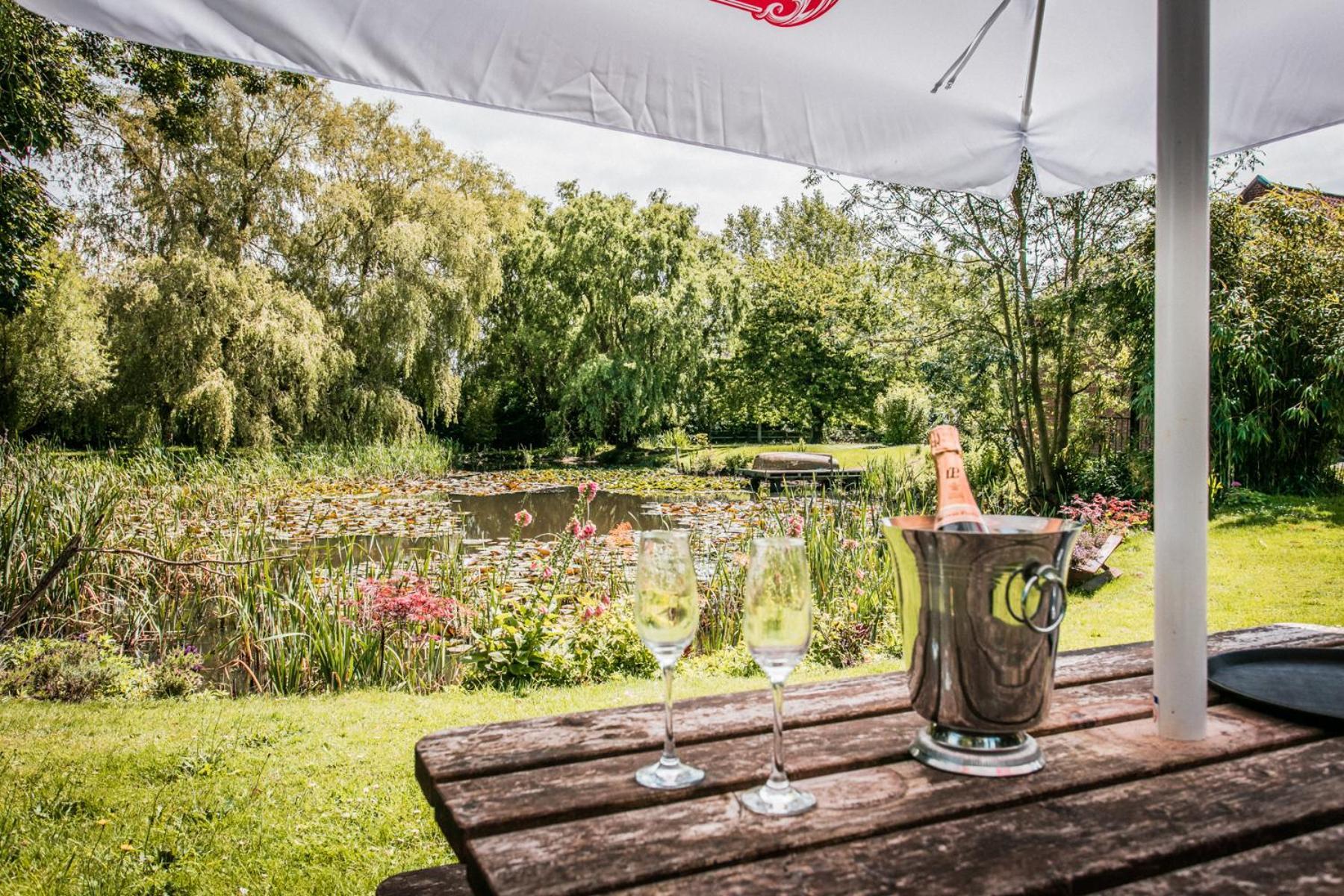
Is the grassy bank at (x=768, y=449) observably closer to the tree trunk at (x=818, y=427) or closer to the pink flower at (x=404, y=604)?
the tree trunk at (x=818, y=427)

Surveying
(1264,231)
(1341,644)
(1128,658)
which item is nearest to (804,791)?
(1128,658)

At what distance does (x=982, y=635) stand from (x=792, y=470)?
462 inches

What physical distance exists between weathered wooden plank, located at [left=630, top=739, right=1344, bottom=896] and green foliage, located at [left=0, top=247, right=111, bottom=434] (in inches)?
708

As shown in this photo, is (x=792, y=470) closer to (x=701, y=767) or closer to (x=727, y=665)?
(x=727, y=665)

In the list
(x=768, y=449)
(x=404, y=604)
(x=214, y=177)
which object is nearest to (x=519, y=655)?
(x=404, y=604)

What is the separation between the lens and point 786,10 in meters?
1.46

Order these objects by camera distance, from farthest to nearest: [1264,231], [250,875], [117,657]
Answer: [1264,231] < [117,657] < [250,875]

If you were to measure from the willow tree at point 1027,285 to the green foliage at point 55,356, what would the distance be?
568 inches

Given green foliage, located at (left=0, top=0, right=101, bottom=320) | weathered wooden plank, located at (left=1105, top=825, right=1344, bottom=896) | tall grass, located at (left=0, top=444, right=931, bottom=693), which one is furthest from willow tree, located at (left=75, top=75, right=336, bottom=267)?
weathered wooden plank, located at (left=1105, top=825, right=1344, bottom=896)

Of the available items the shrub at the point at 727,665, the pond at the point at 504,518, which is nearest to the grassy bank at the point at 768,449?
the pond at the point at 504,518

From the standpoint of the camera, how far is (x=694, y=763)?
0.89 m

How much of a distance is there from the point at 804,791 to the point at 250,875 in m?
1.89

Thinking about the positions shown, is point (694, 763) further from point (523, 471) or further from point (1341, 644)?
point (523, 471)

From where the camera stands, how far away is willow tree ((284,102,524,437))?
14.5m
